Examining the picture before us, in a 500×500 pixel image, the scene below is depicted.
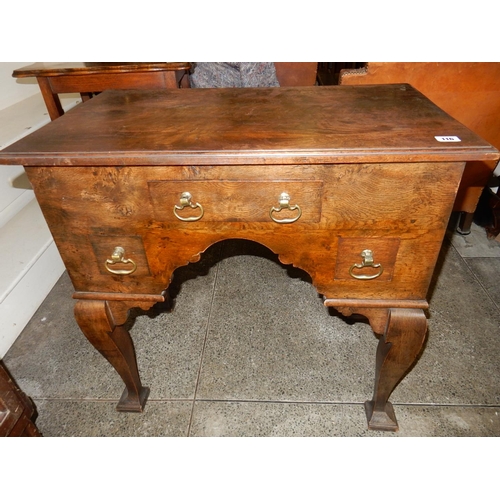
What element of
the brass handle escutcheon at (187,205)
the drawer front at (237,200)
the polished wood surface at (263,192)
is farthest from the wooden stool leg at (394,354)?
the brass handle escutcheon at (187,205)

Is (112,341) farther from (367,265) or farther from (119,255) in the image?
(367,265)

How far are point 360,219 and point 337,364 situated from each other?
0.91 metres

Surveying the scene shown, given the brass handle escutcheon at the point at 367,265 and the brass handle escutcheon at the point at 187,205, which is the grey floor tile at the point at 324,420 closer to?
the brass handle escutcheon at the point at 367,265

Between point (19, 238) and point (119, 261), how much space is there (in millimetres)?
1334

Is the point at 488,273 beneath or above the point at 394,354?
beneath

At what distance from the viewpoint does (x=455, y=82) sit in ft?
5.63

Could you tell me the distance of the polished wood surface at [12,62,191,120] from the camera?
5.72 feet

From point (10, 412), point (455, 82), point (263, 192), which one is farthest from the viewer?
point (455, 82)

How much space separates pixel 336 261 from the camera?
1.02 metres

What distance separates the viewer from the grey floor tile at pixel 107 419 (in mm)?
1388

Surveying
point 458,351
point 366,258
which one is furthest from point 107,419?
point 458,351

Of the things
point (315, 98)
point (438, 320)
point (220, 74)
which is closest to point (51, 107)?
point (220, 74)

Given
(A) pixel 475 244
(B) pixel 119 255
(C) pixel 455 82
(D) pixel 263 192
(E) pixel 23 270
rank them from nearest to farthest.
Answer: (D) pixel 263 192 → (B) pixel 119 255 → (C) pixel 455 82 → (E) pixel 23 270 → (A) pixel 475 244

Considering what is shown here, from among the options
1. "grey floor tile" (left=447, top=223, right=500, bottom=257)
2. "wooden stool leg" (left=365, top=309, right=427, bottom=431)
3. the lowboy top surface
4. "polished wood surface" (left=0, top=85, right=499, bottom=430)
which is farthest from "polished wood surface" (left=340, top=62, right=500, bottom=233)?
"wooden stool leg" (left=365, top=309, right=427, bottom=431)
